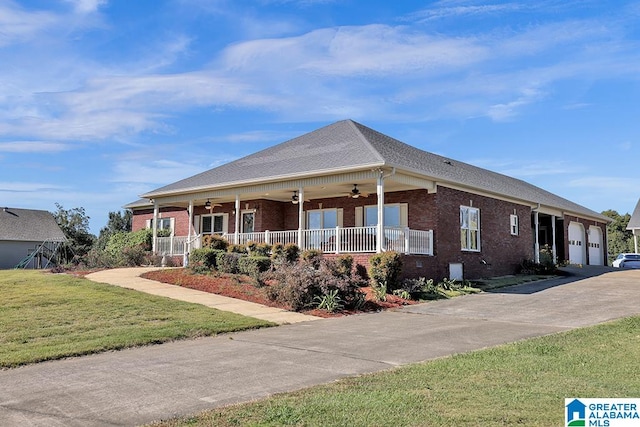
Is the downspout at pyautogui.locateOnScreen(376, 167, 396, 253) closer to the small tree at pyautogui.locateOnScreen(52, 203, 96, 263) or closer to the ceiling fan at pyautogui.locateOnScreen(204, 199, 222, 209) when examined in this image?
the ceiling fan at pyautogui.locateOnScreen(204, 199, 222, 209)

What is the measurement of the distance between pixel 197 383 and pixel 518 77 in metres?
13.5

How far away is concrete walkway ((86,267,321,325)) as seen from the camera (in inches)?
537

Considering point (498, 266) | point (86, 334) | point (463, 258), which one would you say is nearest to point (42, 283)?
point (86, 334)

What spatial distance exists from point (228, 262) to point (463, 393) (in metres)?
14.8

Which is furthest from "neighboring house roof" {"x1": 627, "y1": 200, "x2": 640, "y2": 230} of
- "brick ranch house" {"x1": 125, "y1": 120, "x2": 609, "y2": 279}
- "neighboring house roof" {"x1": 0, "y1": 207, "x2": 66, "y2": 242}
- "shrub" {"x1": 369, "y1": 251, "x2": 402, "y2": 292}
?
"neighboring house roof" {"x1": 0, "y1": 207, "x2": 66, "y2": 242}

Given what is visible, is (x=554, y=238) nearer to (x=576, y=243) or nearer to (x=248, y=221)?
(x=576, y=243)

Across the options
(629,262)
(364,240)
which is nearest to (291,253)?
(364,240)

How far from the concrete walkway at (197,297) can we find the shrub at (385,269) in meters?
4.04

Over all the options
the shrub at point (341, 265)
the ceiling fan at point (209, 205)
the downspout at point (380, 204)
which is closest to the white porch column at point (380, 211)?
the downspout at point (380, 204)

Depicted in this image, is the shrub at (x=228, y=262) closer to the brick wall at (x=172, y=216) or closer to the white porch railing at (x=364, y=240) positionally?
the white porch railing at (x=364, y=240)

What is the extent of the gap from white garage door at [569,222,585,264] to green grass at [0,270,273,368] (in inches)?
1022

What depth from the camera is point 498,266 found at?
80.2ft

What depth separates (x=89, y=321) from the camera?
40.3 ft

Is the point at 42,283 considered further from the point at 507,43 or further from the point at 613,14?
the point at 613,14
